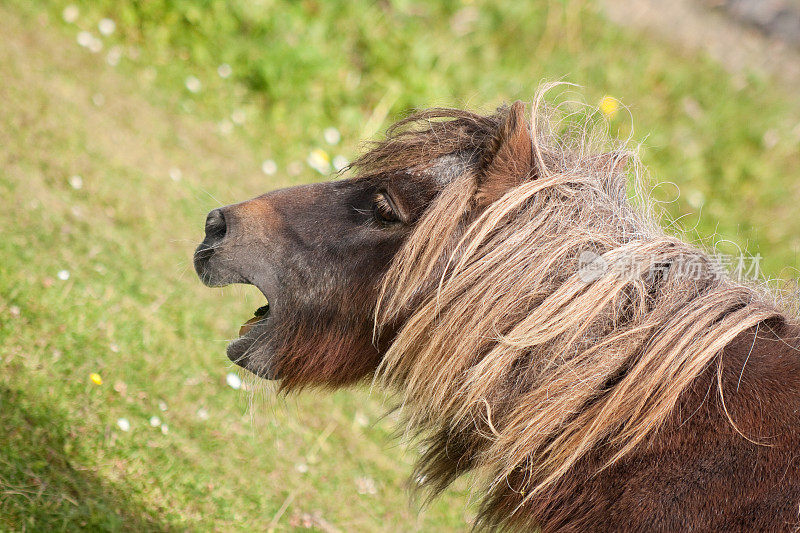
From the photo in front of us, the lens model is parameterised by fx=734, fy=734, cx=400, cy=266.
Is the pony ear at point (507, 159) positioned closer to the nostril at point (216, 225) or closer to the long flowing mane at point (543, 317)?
the long flowing mane at point (543, 317)

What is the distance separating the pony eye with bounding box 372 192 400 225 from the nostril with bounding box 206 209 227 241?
0.55 metres

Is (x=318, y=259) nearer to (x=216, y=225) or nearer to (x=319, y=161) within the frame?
(x=216, y=225)

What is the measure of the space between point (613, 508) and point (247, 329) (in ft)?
4.60

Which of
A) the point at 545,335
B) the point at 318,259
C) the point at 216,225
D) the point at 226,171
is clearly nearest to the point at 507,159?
the point at 545,335

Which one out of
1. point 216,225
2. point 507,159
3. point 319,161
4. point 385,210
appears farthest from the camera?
point 319,161

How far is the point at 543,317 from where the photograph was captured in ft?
6.79

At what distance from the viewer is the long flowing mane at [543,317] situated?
2.02 metres

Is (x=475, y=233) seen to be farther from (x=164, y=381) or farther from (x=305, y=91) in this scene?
(x=305, y=91)

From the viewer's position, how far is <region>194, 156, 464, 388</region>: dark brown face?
240 cm

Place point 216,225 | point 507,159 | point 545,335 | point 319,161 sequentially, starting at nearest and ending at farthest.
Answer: point 545,335, point 507,159, point 216,225, point 319,161

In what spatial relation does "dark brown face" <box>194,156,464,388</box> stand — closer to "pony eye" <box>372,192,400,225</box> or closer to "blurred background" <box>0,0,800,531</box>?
"pony eye" <box>372,192,400,225</box>

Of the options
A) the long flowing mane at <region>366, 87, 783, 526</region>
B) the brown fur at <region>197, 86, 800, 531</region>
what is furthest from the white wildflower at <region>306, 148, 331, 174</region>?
the long flowing mane at <region>366, 87, 783, 526</region>

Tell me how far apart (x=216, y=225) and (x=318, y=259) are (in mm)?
396

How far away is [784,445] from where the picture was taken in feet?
6.11
